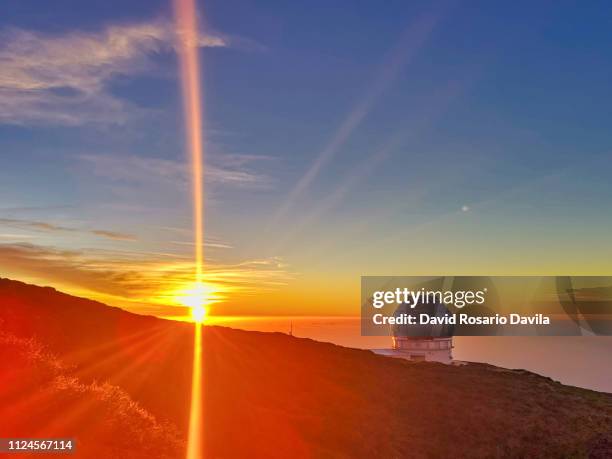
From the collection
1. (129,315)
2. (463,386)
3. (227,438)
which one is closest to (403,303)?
(463,386)

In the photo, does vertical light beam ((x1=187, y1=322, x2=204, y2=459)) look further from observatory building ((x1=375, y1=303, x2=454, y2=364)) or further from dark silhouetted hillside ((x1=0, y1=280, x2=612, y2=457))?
observatory building ((x1=375, y1=303, x2=454, y2=364))

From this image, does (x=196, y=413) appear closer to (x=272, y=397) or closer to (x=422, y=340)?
(x=272, y=397)

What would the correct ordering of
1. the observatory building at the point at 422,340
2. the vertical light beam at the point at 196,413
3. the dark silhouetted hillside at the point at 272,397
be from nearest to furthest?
the vertical light beam at the point at 196,413, the dark silhouetted hillside at the point at 272,397, the observatory building at the point at 422,340

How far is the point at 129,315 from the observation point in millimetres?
32000

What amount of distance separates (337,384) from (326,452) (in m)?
9.40

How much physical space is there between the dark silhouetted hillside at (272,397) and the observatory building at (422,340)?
36.6m

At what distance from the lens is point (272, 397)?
23594 millimetres

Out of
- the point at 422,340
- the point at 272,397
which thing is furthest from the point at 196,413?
the point at 422,340

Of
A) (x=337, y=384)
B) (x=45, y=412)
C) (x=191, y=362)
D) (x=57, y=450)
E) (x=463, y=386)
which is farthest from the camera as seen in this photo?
(x=463, y=386)

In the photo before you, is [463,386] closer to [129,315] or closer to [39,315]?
[129,315]

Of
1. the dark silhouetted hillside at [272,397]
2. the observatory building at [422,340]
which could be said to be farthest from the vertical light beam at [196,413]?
the observatory building at [422,340]

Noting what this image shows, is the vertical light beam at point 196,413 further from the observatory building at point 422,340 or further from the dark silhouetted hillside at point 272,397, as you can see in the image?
the observatory building at point 422,340

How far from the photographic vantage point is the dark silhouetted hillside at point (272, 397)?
15.8 m

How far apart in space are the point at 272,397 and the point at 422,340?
51.8m
